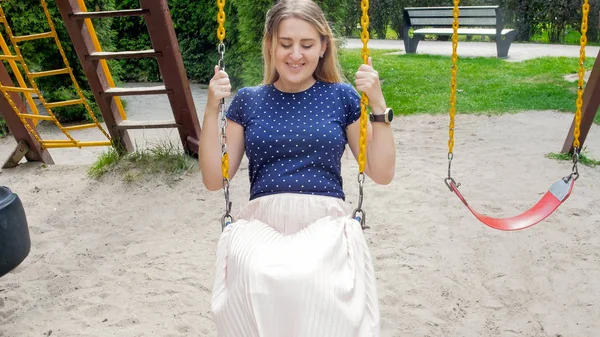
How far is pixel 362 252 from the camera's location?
1762 millimetres

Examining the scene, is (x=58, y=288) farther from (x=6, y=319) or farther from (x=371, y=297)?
(x=371, y=297)

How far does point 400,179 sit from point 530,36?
10222mm

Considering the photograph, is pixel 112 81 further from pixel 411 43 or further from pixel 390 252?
pixel 411 43

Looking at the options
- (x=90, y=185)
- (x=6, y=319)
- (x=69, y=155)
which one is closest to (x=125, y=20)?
(x=69, y=155)

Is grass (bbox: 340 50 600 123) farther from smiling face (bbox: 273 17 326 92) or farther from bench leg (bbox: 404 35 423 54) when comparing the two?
smiling face (bbox: 273 17 326 92)

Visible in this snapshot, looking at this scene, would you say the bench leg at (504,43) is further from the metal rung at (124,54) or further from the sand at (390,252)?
the metal rung at (124,54)

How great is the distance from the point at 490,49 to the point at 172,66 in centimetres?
896

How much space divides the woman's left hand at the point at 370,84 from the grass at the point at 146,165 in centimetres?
294

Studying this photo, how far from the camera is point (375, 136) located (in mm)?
1965

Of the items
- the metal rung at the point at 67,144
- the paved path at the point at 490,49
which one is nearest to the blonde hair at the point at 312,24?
the metal rung at the point at 67,144

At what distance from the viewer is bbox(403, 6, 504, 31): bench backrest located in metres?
10.5

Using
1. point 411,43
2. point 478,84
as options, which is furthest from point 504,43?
point 478,84

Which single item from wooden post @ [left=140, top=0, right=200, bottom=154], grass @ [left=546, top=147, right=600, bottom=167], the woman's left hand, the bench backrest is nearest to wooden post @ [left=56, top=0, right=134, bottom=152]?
wooden post @ [left=140, top=0, right=200, bottom=154]

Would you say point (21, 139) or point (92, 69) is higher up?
point (92, 69)
